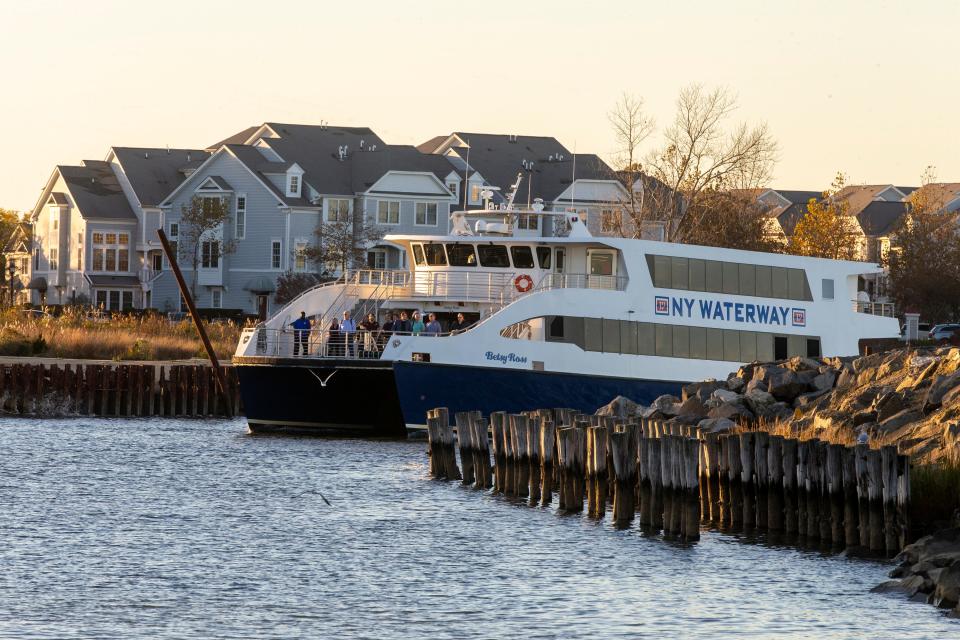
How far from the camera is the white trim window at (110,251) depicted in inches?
3834

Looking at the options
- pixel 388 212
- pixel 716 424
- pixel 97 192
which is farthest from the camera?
pixel 97 192

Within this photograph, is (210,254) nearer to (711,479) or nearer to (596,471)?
(596,471)

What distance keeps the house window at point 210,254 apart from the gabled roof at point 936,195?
1549 inches

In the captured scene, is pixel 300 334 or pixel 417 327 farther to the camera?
pixel 300 334

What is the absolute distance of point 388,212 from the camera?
93188 mm

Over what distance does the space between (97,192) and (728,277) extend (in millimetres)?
64400

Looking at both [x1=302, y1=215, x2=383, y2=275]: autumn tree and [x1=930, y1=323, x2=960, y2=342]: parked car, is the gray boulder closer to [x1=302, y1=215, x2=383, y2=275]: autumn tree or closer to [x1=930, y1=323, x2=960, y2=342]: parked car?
[x1=930, y1=323, x2=960, y2=342]: parked car

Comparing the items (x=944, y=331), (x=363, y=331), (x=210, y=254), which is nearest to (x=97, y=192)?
(x=210, y=254)

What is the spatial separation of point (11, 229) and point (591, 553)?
103354 mm

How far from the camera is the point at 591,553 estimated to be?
24.5m

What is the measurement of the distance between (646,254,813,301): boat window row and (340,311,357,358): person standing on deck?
7.49 m

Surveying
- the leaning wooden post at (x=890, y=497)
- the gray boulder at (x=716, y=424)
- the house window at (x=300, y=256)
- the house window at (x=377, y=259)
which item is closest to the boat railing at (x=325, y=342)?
the gray boulder at (x=716, y=424)

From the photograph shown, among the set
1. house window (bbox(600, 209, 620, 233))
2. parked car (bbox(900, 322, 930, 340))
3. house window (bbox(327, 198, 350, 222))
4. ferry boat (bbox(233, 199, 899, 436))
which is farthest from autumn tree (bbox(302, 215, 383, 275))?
ferry boat (bbox(233, 199, 899, 436))

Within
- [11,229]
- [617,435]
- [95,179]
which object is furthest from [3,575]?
[11,229]
